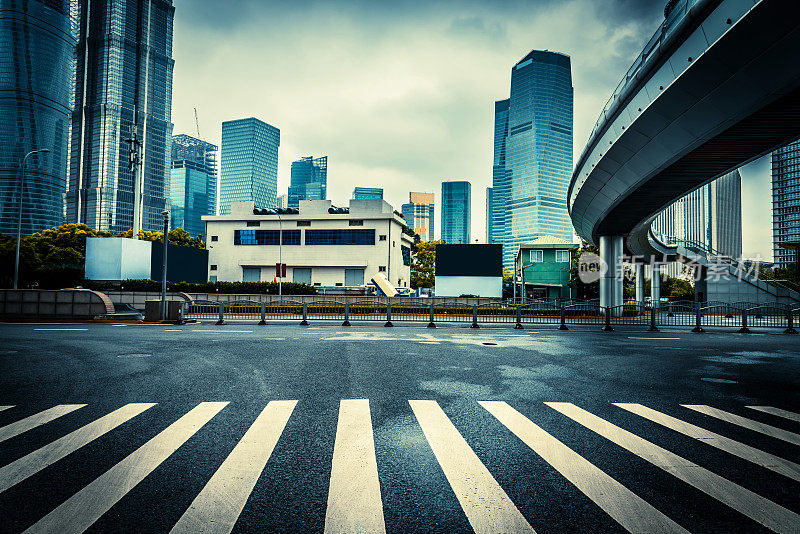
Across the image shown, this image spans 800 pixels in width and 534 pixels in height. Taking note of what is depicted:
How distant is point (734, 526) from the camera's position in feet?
10.1

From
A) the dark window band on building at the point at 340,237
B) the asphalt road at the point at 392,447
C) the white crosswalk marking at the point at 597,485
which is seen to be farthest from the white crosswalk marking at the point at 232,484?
the dark window band on building at the point at 340,237

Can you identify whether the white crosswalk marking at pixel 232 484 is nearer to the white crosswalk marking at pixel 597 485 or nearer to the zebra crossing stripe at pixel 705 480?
the white crosswalk marking at pixel 597 485

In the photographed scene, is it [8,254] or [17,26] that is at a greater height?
[17,26]

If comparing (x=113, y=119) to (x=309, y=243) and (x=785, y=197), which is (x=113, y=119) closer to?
(x=309, y=243)

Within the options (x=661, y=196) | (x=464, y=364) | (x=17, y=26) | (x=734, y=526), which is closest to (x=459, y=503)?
(x=734, y=526)

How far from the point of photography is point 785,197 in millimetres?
129750

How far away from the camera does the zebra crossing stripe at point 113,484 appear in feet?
10.0

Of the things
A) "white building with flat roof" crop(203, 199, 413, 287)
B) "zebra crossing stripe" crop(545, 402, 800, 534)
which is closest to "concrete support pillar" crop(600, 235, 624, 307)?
"zebra crossing stripe" crop(545, 402, 800, 534)

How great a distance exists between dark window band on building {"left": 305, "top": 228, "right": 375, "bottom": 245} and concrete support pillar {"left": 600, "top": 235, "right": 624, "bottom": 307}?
34.1 metres

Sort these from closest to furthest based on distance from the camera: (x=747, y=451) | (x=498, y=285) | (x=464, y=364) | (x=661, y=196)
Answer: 1. (x=747, y=451)
2. (x=464, y=364)
3. (x=661, y=196)
4. (x=498, y=285)

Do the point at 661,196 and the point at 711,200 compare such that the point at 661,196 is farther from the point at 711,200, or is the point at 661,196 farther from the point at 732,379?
the point at 711,200

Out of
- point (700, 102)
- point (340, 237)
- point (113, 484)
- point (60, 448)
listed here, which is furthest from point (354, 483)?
point (340, 237)

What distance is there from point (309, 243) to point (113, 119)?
15168 cm

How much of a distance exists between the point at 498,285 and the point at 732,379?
4191cm
